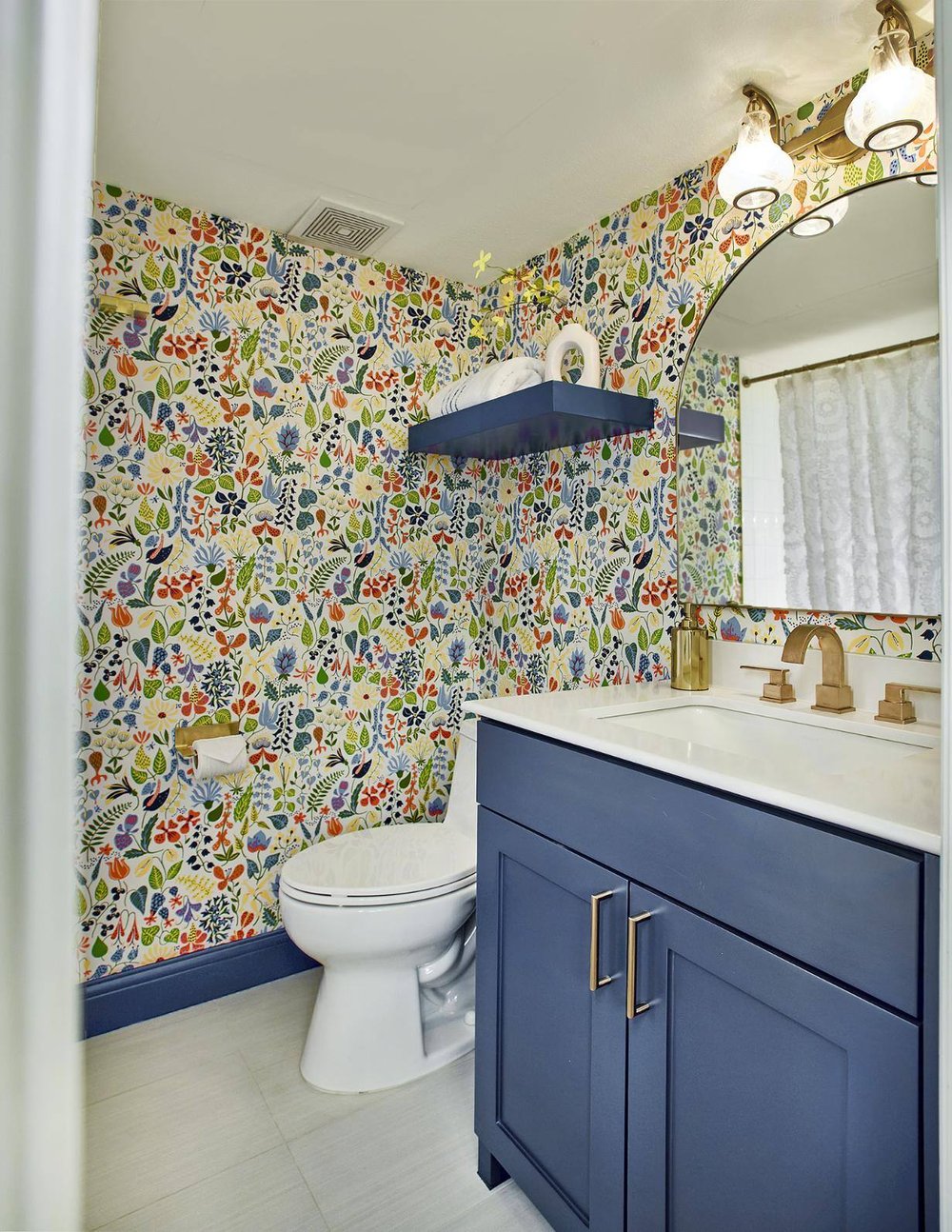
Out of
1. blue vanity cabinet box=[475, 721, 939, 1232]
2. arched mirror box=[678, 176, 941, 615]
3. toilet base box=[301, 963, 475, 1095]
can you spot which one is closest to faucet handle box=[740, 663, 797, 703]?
arched mirror box=[678, 176, 941, 615]

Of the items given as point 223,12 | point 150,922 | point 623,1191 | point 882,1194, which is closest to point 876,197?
point 223,12

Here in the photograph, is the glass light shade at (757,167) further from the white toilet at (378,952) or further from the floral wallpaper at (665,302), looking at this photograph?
the white toilet at (378,952)

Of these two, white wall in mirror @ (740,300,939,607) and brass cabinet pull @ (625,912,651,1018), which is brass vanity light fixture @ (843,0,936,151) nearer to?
white wall in mirror @ (740,300,939,607)

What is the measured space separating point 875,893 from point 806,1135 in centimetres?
33

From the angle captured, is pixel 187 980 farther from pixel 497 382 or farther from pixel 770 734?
pixel 497 382

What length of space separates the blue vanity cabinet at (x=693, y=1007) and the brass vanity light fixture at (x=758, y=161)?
4.02ft

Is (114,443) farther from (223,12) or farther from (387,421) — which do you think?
(223,12)

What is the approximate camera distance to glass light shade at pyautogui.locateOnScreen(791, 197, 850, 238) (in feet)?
4.94

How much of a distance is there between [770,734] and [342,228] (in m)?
1.77

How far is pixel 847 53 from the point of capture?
1.42 meters

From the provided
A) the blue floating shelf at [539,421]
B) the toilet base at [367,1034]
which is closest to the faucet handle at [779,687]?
the blue floating shelf at [539,421]

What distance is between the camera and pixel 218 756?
2055mm

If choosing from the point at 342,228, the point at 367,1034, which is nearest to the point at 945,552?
the point at 367,1034

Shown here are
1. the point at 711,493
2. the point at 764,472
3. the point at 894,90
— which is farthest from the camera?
the point at 711,493
